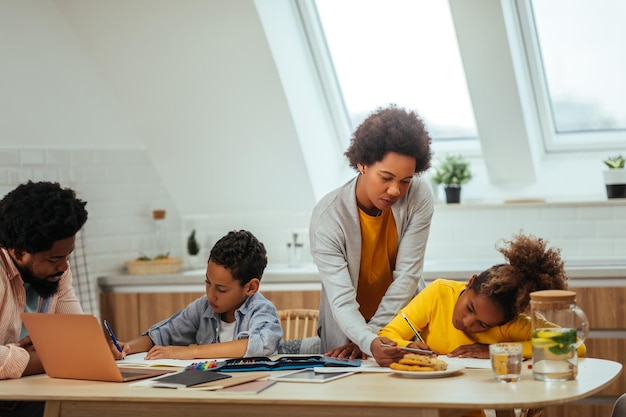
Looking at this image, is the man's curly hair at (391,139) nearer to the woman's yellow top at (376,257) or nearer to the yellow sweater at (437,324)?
the woman's yellow top at (376,257)

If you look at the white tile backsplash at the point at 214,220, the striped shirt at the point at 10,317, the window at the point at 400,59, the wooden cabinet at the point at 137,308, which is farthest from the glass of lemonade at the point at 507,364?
the window at the point at 400,59

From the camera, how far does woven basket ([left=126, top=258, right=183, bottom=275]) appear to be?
5109 mm

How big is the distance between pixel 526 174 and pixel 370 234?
2.23m

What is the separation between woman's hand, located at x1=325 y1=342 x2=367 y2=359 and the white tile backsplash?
2172 millimetres

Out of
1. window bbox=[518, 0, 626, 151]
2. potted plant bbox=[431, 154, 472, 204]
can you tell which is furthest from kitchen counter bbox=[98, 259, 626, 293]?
window bbox=[518, 0, 626, 151]

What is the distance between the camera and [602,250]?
4.94 m

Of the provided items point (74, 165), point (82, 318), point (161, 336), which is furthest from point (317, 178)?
point (82, 318)

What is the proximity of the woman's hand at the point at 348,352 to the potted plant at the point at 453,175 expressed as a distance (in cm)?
229

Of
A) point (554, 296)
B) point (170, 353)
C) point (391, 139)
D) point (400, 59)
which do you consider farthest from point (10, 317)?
point (400, 59)

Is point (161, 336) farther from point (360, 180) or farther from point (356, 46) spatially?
point (356, 46)

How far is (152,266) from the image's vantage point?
5.13m

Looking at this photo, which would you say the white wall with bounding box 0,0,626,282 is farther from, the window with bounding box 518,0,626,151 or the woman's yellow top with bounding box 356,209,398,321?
the woman's yellow top with bounding box 356,209,398,321

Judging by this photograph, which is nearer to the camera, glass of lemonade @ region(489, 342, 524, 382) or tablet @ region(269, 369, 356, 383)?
glass of lemonade @ region(489, 342, 524, 382)

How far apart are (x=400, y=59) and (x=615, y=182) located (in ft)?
4.49
